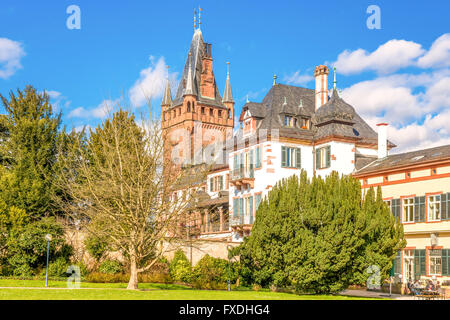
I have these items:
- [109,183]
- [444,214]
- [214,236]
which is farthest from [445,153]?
[214,236]

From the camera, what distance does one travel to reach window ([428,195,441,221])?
1284 inches

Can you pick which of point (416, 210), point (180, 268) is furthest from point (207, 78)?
point (416, 210)

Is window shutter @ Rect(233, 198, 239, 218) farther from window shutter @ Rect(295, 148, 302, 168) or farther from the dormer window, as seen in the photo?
the dormer window

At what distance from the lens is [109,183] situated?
1118 inches

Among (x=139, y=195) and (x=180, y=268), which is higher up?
(x=139, y=195)

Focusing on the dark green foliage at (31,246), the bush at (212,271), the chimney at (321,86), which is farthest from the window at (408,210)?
the dark green foliage at (31,246)

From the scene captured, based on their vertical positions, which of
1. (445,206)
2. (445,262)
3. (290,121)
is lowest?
(445,262)

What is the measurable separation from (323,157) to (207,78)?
50403 millimetres

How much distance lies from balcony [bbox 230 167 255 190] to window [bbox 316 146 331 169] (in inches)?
202

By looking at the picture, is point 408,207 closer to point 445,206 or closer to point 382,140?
point 445,206

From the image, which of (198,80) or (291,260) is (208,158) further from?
(291,260)

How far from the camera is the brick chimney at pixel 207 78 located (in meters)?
87.1

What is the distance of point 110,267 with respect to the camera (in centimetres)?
3738

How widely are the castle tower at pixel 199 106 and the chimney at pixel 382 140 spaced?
1818 inches
